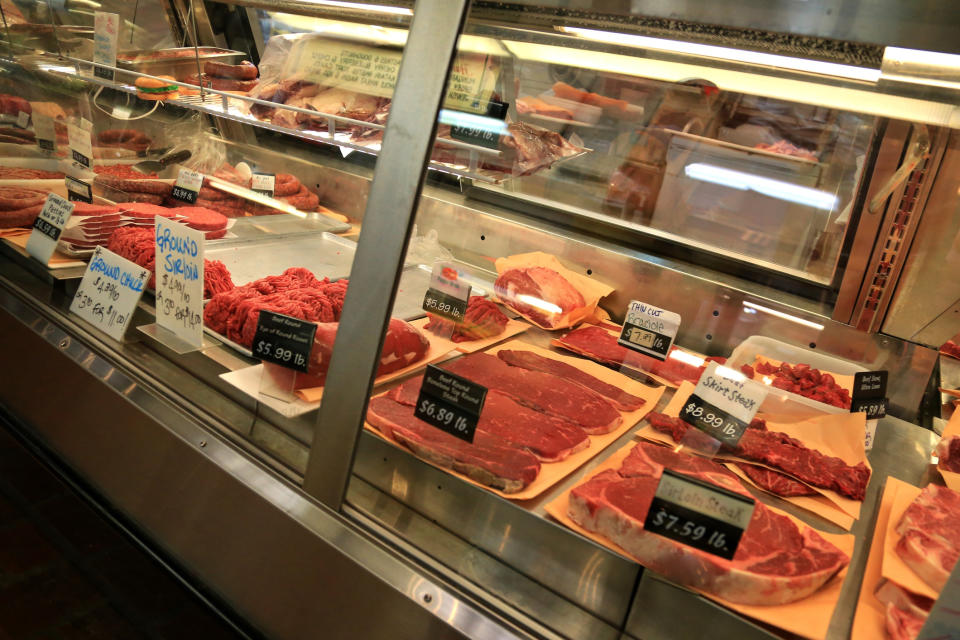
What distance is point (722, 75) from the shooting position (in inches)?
79.3

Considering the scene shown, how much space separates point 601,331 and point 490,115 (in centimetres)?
85

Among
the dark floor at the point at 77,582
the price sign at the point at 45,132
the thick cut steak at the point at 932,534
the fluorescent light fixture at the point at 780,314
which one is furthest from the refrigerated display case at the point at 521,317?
the dark floor at the point at 77,582

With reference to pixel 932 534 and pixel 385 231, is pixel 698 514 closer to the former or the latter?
pixel 932 534

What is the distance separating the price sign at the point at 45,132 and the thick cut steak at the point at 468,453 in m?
2.86

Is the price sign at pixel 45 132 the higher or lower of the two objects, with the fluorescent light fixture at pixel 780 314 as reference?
lower

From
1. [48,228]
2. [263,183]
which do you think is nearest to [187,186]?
[263,183]

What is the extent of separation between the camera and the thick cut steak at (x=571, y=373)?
75.9 inches

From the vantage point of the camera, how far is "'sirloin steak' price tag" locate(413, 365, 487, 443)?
4.60 feet

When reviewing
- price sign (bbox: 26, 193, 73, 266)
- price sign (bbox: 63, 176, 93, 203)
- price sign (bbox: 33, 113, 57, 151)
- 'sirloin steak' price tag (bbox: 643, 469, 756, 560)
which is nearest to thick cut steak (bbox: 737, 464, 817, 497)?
'sirloin steak' price tag (bbox: 643, 469, 756, 560)

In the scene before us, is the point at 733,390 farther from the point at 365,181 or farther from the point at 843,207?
the point at 365,181

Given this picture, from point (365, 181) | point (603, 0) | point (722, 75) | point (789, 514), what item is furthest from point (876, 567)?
point (365, 181)

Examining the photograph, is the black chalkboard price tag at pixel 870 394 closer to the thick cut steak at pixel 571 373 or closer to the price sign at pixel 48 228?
the thick cut steak at pixel 571 373

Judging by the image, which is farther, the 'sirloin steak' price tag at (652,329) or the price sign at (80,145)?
the price sign at (80,145)

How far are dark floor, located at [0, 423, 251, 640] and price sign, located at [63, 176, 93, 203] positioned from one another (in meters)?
1.23
